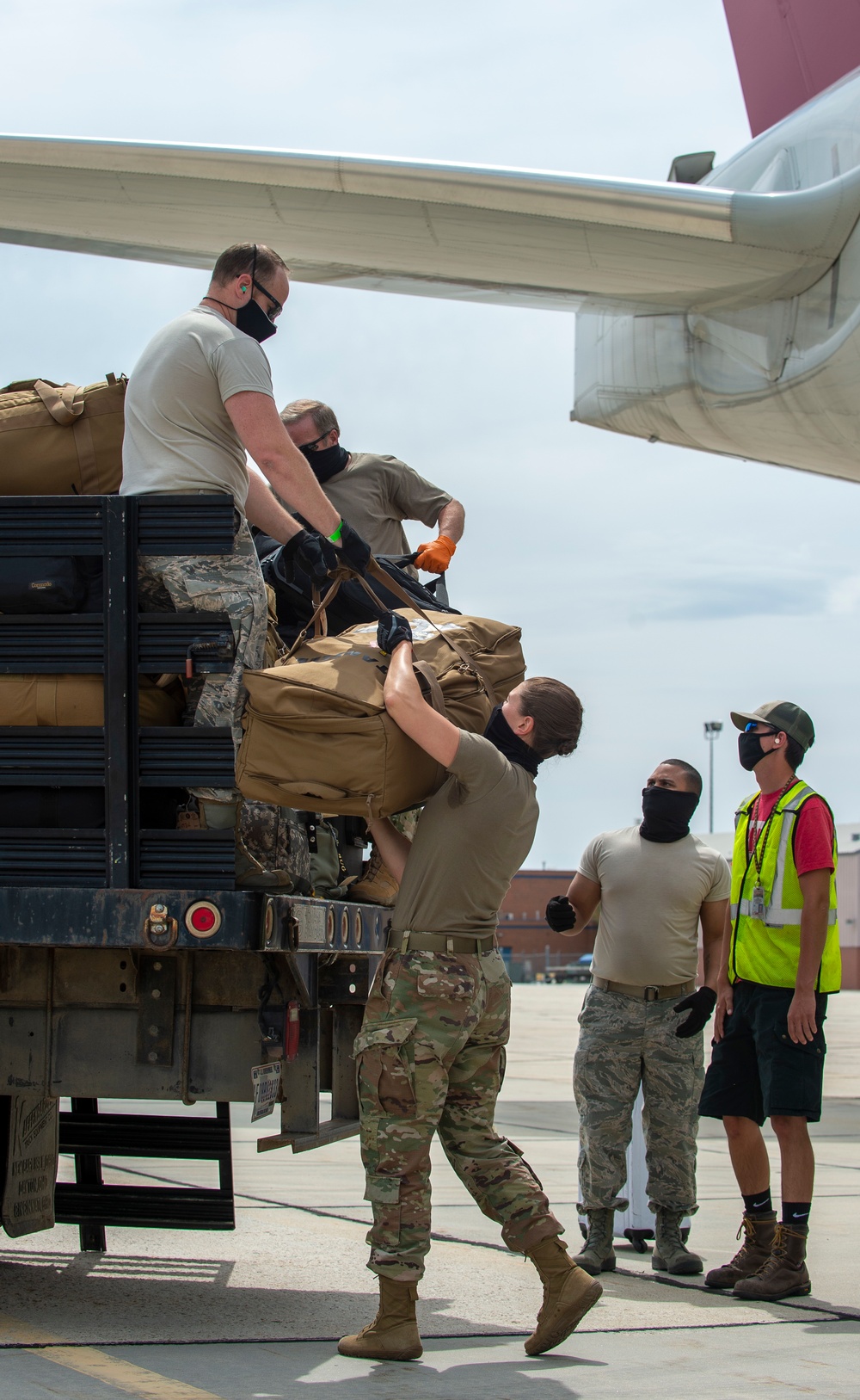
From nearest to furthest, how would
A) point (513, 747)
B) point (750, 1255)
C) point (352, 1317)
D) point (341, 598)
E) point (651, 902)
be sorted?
point (513, 747), point (352, 1317), point (341, 598), point (750, 1255), point (651, 902)

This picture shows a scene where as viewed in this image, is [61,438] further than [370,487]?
No

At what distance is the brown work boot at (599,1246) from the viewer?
5777mm

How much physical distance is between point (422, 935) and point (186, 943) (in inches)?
25.4

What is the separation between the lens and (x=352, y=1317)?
4793 millimetres

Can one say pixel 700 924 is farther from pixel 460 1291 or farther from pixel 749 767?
pixel 460 1291

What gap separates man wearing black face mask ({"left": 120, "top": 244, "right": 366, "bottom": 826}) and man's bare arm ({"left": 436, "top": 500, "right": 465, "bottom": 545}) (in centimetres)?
132

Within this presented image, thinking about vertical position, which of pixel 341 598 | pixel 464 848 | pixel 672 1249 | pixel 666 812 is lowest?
pixel 672 1249

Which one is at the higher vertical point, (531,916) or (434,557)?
(434,557)

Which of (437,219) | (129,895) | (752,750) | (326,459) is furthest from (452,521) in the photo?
(437,219)

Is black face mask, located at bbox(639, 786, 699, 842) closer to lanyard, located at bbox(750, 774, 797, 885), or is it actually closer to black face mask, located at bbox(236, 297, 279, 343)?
lanyard, located at bbox(750, 774, 797, 885)

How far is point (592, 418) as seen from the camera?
46.4ft

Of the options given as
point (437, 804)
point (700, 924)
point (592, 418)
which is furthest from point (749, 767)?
point (592, 418)

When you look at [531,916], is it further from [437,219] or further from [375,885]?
[375,885]

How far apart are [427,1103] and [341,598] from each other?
167cm
